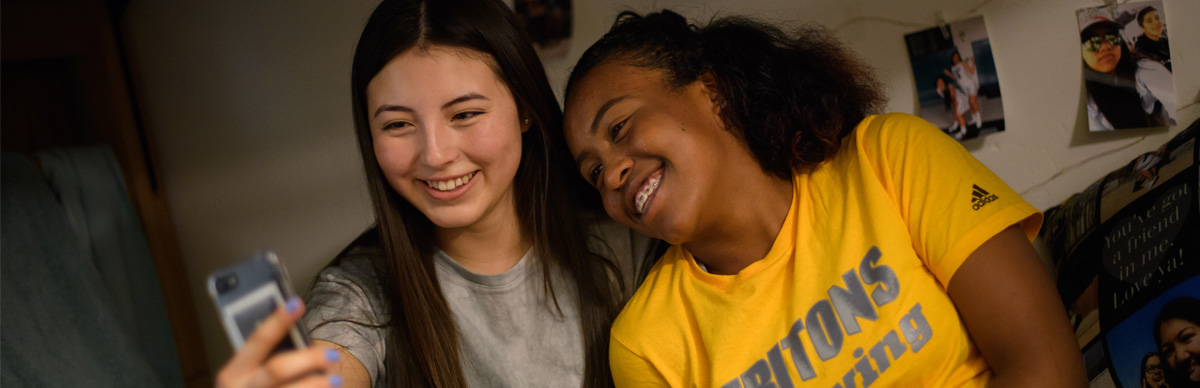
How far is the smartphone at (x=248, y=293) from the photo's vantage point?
0.62 meters

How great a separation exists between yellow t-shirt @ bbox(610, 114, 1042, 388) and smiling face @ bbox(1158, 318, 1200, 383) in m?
0.17

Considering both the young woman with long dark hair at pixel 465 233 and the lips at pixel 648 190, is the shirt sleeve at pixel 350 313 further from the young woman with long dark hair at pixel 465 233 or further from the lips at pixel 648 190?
the lips at pixel 648 190

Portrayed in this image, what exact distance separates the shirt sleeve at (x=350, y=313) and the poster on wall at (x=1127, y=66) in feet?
3.67

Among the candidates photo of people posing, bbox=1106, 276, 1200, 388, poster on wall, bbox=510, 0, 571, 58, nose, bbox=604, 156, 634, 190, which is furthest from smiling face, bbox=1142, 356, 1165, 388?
poster on wall, bbox=510, 0, 571, 58

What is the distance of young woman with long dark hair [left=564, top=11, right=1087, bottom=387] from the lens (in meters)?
0.83

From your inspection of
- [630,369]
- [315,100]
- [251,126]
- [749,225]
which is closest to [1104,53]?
[749,225]

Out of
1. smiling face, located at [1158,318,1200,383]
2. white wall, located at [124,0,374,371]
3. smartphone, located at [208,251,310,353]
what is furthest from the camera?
white wall, located at [124,0,374,371]

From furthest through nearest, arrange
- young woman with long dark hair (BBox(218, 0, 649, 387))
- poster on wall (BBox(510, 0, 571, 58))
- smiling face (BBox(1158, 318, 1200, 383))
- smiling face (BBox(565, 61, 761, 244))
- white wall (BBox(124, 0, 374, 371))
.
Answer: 1. white wall (BBox(124, 0, 374, 371))
2. poster on wall (BBox(510, 0, 571, 58))
3. young woman with long dark hair (BBox(218, 0, 649, 387))
4. smiling face (BBox(565, 61, 761, 244))
5. smiling face (BBox(1158, 318, 1200, 383))

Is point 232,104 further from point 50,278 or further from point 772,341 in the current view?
point 772,341

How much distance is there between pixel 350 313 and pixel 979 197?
840mm

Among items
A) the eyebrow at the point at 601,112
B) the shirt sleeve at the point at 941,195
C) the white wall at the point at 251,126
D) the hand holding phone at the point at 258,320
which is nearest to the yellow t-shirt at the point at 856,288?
the shirt sleeve at the point at 941,195

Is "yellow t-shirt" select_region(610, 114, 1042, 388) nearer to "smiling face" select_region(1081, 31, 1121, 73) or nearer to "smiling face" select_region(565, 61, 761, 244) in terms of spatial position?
"smiling face" select_region(565, 61, 761, 244)

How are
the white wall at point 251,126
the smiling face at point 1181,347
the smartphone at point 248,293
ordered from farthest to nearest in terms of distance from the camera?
1. the white wall at point 251,126
2. the smiling face at point 1181,347
3. the smartphone at point 248,293

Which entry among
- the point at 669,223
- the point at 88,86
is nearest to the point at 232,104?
the point at 88,86
